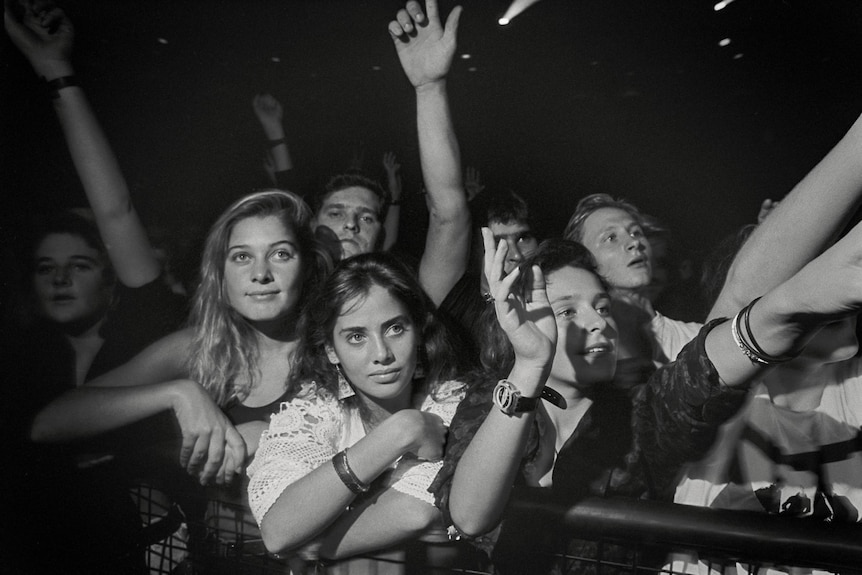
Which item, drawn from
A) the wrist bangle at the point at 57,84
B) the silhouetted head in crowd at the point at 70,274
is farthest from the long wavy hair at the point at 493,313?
the wrist bangle at the point at 57,84

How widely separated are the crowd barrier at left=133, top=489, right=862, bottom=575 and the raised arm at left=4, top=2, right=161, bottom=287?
703 millimetres

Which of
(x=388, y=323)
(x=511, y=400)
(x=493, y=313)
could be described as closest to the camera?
(x=511, y=400)

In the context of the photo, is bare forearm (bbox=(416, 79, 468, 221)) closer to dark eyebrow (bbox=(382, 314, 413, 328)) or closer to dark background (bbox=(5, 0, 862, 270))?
dark background (bbox=(5, 0, 862, 270))

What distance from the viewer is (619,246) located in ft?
6.05

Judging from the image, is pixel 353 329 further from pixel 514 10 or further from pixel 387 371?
pixel 514 10

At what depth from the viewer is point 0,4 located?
→ 1.97 m

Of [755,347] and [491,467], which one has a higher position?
[755,347]

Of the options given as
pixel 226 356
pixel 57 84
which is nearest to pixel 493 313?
pixel 226 356

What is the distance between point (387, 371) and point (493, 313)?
0.32m

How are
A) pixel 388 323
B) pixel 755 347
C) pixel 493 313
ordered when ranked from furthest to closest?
pixel 493 313
pixel 388 323
pixel 755 347

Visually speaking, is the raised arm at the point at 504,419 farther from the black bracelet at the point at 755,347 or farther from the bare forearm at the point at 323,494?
the black bracelet at the point at 755,347

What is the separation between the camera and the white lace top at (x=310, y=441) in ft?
5.25

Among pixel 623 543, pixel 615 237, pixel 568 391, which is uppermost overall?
pixel 615 237

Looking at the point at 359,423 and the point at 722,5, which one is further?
the point at 722,5
